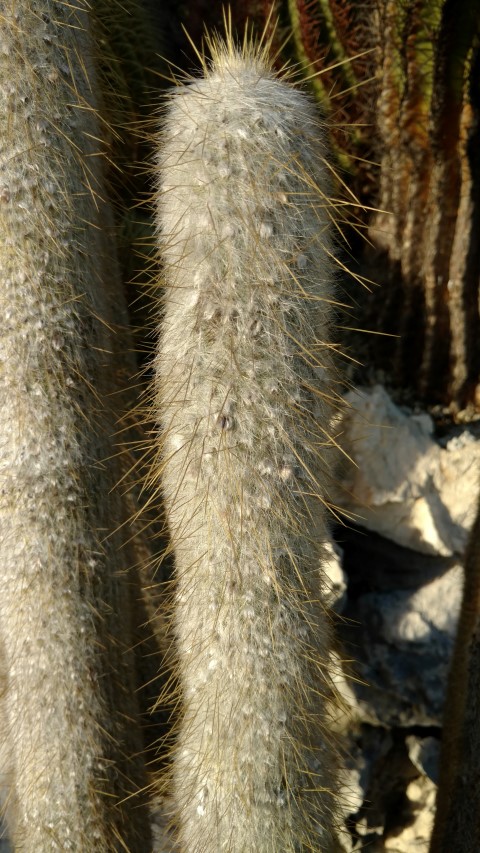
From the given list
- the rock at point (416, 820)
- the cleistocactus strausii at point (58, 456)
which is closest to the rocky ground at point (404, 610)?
the rock at point (416, 820)

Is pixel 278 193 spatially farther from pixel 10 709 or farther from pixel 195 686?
pixel 10 709

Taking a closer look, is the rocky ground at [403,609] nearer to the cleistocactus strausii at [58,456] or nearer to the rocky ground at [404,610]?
the rocky ground at [404,610]

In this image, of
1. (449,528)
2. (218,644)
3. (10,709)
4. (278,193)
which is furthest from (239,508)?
(449,528)

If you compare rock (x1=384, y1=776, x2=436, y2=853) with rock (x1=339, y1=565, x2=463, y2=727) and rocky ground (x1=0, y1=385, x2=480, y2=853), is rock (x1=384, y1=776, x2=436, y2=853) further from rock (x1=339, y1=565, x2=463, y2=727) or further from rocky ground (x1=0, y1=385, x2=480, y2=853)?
rock (x1=339, y1=565, x2=463, y2=727)

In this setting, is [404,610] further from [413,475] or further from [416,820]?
[416,820]

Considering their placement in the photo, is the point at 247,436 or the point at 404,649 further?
the point at 404,649

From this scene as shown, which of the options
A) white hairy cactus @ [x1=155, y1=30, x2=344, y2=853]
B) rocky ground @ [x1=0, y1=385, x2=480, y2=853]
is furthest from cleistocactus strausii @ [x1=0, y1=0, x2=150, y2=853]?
rocky ground @ [x1=0, y1=385, x2=480, y2=853]

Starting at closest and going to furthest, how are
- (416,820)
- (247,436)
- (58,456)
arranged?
(247,436)
(58,456)
(416,820)

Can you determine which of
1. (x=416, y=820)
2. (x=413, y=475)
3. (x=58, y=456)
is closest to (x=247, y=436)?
(x=58, y=456)
